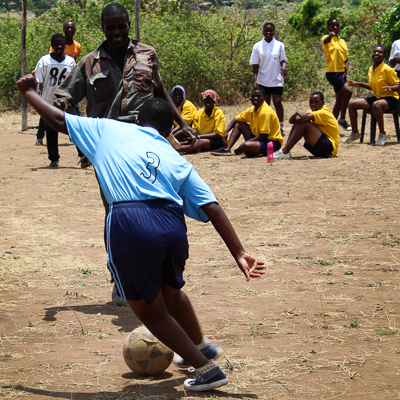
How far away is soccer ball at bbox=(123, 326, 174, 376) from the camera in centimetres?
300

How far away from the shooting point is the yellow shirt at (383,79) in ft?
33.7

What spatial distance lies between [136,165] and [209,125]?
7903mm

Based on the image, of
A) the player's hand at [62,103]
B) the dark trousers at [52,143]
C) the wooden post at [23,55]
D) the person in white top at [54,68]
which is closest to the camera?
the player's hand at [62,103]

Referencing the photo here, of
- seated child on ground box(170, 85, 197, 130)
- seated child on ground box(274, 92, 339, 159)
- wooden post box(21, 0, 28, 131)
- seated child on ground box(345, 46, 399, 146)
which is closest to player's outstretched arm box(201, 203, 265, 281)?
seated child on ground box(274, 92, 339, 159)

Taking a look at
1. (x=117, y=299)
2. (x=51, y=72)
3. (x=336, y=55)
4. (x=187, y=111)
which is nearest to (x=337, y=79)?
(x=336, y=55)

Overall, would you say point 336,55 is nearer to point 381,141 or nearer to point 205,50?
point 381,141

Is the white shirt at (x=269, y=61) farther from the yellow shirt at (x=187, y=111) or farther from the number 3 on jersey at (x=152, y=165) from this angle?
the number 3 on jersey at (x=152, y=165)

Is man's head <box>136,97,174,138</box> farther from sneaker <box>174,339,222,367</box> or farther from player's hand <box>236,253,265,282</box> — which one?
sneaker <box>174,339,222,367</box>

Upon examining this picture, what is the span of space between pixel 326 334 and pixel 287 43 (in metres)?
16.2

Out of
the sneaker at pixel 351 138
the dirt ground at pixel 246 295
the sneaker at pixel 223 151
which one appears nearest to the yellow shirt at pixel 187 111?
the sneaker at pixel 223 151

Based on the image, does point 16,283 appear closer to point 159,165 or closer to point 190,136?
point 190,136

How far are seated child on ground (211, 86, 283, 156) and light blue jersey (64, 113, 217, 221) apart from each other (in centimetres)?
706

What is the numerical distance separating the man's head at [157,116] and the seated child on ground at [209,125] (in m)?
7.30

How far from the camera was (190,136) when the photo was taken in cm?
427
